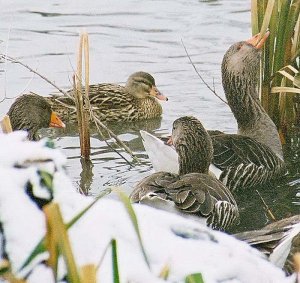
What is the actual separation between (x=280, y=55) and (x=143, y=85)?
2558mm

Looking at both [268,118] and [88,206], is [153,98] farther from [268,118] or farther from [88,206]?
[88,206]

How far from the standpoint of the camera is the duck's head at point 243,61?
886 cm

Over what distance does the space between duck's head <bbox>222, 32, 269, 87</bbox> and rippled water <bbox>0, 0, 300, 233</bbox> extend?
71cm

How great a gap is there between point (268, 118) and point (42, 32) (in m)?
5.14

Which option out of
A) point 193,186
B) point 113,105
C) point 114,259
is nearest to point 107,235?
point 114,259

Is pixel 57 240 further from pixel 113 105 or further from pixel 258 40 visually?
pixel 113 105

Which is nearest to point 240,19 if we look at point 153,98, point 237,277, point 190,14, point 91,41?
point 190,14

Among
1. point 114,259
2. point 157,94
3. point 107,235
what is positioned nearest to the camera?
point 114,259

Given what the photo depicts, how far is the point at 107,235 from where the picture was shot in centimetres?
217

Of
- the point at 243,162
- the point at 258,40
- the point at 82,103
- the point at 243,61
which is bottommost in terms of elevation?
the point at 243,162

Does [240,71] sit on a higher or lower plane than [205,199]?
higher

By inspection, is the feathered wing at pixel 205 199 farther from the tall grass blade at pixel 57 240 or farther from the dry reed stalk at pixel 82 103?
the tall grass blade at pixel 57 240

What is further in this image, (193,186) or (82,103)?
(82,103)

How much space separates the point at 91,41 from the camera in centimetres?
1284
